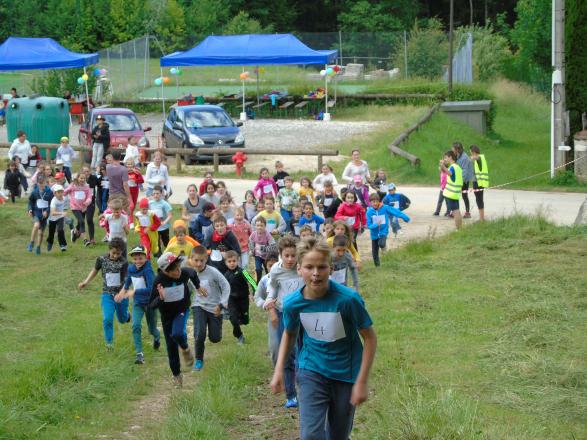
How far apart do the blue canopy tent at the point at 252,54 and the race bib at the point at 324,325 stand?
3309 centimetres

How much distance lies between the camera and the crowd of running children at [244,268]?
6.73 meters

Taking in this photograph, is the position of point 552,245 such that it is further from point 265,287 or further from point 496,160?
point 496,160

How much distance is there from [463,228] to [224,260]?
8.18 meters

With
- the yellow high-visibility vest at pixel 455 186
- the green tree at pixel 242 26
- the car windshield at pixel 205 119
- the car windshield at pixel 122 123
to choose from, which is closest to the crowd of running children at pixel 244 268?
the yellow high-visibility vest at pixel 455 186

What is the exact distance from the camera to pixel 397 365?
1060 cm

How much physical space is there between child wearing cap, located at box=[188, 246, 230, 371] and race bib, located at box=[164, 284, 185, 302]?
0.39 meters

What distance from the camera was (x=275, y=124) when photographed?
135ft

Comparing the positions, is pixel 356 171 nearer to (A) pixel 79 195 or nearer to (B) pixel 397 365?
(A) pixel 79 195

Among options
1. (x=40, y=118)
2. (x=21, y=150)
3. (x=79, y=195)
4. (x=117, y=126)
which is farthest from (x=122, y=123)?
(x=79, y=195)

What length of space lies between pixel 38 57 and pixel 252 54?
27.0 feet

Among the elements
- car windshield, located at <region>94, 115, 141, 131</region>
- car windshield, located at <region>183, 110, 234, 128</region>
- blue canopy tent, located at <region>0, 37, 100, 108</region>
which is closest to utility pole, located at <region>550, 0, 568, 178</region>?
car windshield, located at <region>183, 110, 234, 128</region>

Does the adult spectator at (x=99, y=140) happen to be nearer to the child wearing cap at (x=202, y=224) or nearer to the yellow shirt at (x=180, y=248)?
the child wearing cap at (x=202, y=224)

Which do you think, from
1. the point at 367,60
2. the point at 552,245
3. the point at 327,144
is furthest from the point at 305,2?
the point at 552,245

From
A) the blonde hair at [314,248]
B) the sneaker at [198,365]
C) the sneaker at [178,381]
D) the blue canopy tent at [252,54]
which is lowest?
the sneaker at [198,365]
